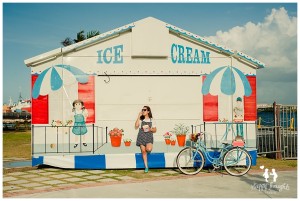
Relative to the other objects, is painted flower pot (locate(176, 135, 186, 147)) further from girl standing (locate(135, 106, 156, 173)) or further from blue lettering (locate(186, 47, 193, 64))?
blue lettering (locate(186, 47, 193, 64))

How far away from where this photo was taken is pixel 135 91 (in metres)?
9.89

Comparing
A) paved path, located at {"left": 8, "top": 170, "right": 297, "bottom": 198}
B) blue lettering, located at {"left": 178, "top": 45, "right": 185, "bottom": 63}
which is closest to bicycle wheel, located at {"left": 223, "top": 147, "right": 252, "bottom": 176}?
paved path, located at {"left": 8, "top": 170, "right": 297, "bottom": 198}

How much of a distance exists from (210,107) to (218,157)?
1397mm

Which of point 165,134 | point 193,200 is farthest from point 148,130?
point 193,200

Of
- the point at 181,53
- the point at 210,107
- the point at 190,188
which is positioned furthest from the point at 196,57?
the point at 190,188

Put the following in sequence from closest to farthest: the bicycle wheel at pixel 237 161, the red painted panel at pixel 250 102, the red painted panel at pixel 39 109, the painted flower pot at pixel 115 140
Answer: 1. the bicycle wheel at pixel 237 161
2. the red painted panel at pixel 39 109
3. the painted flower pot at pixel 115 140
4. the red painted panel at pixel 250 102

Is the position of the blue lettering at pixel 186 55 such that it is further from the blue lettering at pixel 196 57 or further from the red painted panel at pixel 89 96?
the red painted panel at pixel 89 96

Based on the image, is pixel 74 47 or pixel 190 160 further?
pixel 74 47

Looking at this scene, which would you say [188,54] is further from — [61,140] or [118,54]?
[61,140]

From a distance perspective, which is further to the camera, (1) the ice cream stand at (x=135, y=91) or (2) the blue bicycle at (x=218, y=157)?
(1) the ice cream stand at (x=135, y=91)

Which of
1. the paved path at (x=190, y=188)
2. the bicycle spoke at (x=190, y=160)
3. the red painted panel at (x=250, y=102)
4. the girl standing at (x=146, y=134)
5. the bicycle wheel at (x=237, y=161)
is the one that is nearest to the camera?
the paved path at (x=190, y=188)

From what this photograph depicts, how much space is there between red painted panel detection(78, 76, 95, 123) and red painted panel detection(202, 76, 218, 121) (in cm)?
289

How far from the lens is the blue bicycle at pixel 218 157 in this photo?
889 cm

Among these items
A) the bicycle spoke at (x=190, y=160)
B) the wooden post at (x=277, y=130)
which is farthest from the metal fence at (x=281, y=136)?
the bicycle spoke at (x=190, y=160)
